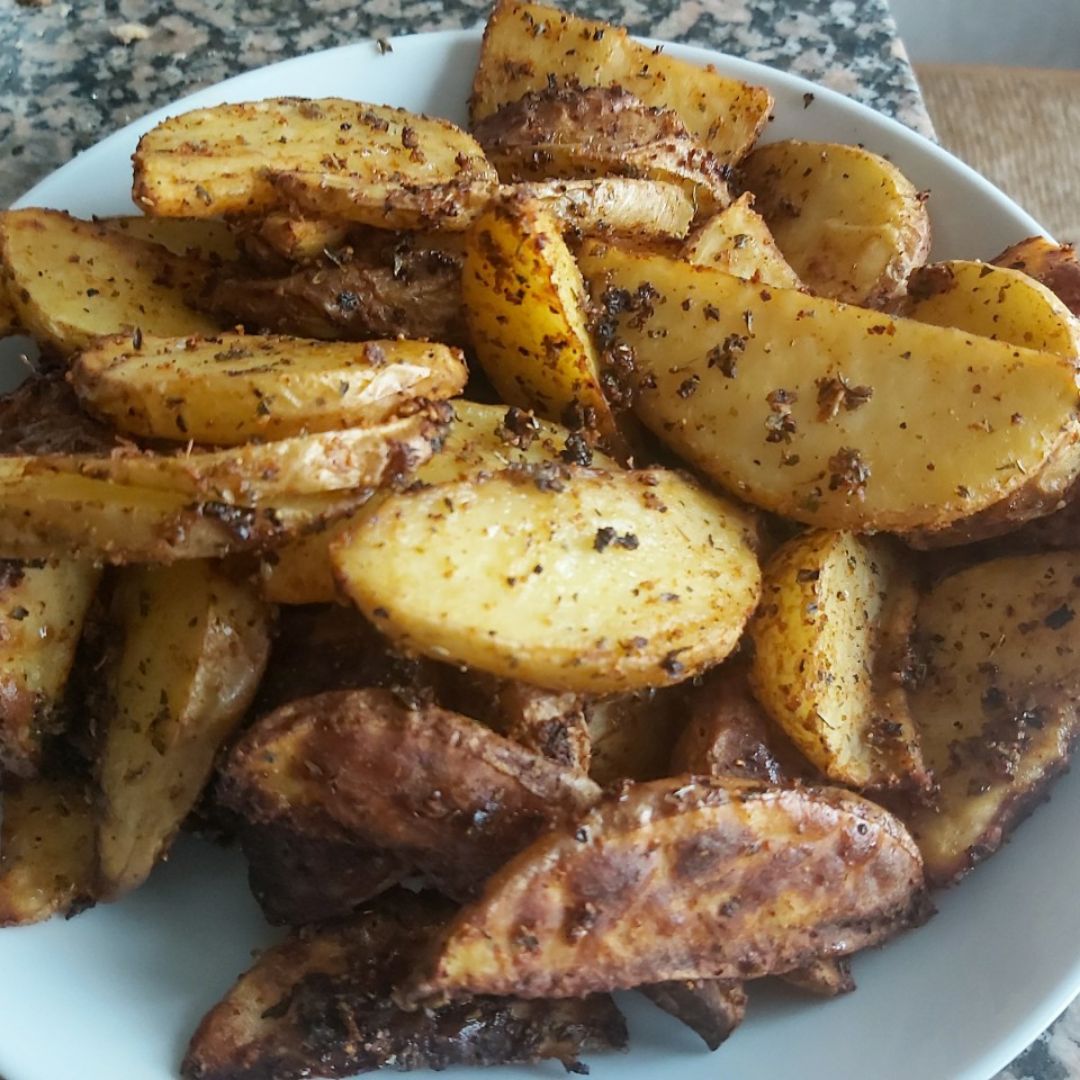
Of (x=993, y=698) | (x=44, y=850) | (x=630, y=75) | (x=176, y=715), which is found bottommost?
(x=44, y=850)

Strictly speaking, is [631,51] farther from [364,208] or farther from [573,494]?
[573,494]

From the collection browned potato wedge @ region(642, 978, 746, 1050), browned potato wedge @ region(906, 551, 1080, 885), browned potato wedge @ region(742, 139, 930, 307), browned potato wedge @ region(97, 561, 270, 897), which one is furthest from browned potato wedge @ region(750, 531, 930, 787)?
browned potato wedge @ region(97, 561, 270, 897)

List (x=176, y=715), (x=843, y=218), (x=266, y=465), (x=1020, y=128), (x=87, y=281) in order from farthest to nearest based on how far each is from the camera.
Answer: (x=1020, y=128)
(x=843, y=218)
(x=87, y=281)
(x=176, y=715)
(x=266, y=465)

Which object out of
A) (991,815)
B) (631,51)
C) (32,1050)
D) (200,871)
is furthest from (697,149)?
(32,1050)

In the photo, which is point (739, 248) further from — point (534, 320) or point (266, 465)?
point (266, 465)

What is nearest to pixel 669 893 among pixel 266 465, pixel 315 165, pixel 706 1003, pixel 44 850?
pixel 706 1003

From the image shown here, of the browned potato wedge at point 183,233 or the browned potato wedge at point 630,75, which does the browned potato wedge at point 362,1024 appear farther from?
the browned potato wedge at point 630,75

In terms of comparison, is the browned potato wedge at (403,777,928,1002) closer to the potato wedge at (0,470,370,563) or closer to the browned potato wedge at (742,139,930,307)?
the potato wedge at (0,470,370,563)
